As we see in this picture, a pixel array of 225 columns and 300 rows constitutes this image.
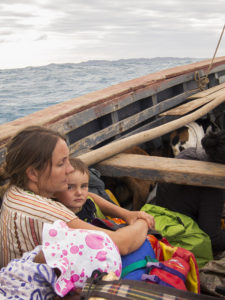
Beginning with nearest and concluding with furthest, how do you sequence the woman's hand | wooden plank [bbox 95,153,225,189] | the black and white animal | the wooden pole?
the woman's hand
wooden plank [bbox 95,153,225,189]
the wooden pole
the black and white animal

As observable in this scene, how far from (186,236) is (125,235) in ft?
2.79

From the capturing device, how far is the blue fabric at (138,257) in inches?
63.1

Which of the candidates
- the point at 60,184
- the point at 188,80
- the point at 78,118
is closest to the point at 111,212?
the point at 60,184

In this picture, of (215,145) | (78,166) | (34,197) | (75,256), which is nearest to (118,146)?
(215,145)

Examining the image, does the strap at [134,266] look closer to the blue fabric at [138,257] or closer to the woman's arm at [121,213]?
the blue fabric at [138,257]

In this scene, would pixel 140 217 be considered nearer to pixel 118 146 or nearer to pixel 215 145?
pixel 215 145

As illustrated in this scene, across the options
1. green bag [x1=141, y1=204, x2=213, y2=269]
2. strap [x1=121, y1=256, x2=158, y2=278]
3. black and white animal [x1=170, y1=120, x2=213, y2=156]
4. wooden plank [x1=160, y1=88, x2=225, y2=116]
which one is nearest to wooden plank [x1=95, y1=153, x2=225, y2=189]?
green bag [x1=141, y1=204, x2=213, y2=269]

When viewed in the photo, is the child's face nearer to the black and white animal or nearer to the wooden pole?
the wooden pole

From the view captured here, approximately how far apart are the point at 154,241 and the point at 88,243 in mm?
741

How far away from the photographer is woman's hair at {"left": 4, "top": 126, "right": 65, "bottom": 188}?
65.9 inches

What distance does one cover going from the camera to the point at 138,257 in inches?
67.2

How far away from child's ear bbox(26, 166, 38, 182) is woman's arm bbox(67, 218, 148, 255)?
0.95 feet

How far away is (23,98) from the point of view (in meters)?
18.5

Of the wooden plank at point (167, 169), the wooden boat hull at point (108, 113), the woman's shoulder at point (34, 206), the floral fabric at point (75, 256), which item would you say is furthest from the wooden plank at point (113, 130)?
the floral fabric at point (75, 256)
